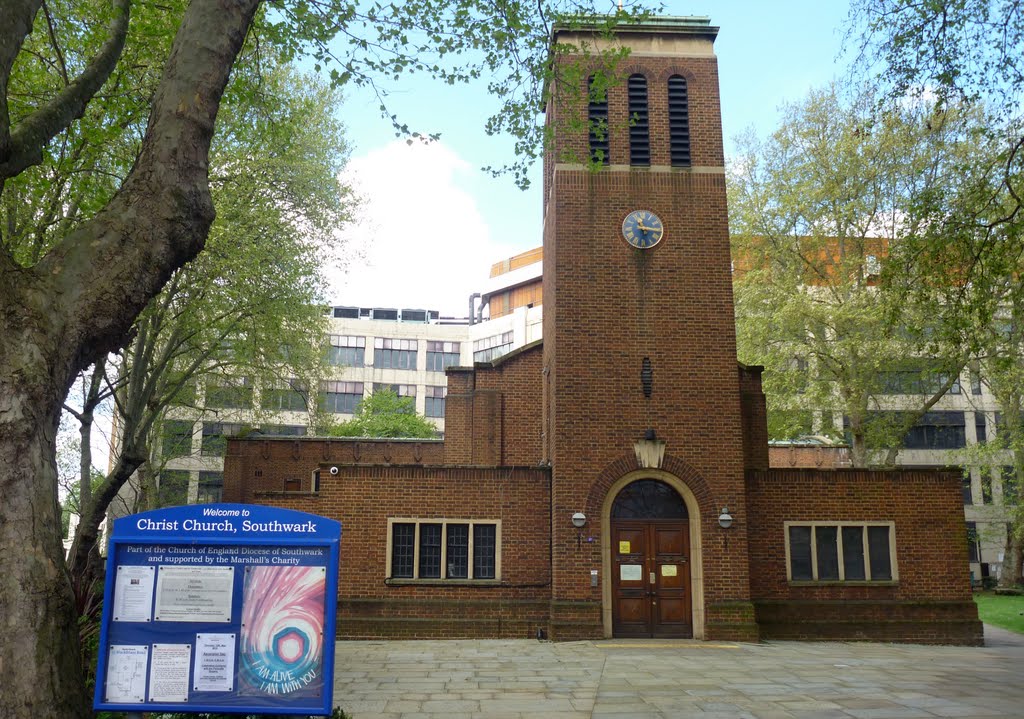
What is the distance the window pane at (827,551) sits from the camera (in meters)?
16.7

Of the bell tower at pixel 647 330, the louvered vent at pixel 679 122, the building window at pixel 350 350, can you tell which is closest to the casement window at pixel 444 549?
the bell tower at pixel 647 330

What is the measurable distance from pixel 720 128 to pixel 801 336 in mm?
10456

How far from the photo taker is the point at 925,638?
16.4 metres

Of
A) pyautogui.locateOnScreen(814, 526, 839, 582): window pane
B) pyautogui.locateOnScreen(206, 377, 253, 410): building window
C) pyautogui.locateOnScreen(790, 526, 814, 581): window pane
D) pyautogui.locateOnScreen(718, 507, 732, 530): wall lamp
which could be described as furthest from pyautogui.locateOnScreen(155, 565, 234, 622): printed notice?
pyautogui.locateOnScreen(206, 377, 253, 410): building window

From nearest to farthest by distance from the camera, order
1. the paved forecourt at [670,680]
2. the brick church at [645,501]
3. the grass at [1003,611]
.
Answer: the paved forecourt at [670,680], the brick church at [645,501], the grass at [1003,611]

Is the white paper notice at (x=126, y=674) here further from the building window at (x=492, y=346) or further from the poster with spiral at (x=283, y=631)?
the building window at (x=492, y=346)

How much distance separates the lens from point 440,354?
65.6 m

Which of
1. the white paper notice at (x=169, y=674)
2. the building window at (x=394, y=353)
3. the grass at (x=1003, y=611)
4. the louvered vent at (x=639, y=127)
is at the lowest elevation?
the grass at (x=1003, y=611)

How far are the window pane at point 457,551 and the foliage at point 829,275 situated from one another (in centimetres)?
1314

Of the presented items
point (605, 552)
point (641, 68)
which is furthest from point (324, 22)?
point (605, 552)

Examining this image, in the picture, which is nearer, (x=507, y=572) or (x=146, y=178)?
(x=146, y=178)

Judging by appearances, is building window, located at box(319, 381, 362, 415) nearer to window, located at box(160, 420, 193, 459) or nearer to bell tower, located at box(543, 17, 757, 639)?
window, located at box(160, 420, 193, 459)

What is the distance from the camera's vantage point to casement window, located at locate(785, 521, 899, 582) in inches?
655

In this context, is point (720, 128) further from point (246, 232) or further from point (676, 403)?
point (246, 232)
